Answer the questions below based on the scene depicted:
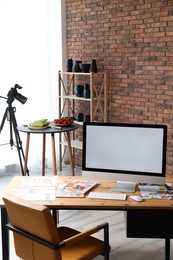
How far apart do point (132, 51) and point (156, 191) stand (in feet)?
8.21

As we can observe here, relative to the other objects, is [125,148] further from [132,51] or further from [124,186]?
[132,51]

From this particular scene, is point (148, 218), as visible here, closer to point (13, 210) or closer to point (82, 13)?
point (13, 210)

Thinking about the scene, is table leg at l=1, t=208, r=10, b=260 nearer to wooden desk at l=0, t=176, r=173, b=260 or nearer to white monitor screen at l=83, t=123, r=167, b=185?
wooden desk at l=0, t=176, r=173, b=260

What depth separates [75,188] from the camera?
106 inches

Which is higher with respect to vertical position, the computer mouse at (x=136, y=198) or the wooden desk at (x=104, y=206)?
the computer mouse at (x=136, y=198)

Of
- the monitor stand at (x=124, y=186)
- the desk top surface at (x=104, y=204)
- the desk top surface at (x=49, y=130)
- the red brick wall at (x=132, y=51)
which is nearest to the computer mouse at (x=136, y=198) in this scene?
the desk top surface at (x=104, y=204)

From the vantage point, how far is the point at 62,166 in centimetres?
581

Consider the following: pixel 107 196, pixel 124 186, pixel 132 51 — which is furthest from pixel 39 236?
pixel 132 51

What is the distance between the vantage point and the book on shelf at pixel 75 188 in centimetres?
257

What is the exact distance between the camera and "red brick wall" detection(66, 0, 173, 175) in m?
4.38

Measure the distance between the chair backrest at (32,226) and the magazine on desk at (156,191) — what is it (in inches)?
29.8

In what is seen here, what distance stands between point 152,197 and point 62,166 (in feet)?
11.2

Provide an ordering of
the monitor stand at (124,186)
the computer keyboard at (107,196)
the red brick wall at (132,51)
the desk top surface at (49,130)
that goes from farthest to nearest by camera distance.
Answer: the red brick wall at (132,51) → the desk top surface at (49,130) → the monitor stand at (124,186) → the computer keyboard at (107,196)

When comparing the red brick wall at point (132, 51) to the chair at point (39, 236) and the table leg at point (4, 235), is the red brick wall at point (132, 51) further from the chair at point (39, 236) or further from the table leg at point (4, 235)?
the table leg at point (4, 235)
